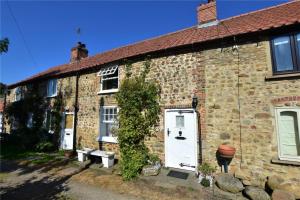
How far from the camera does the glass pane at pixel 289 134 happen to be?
254 inches

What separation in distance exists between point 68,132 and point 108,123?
3620 millimetres

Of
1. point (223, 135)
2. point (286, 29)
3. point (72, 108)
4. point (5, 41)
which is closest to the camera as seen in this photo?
point (286, 29)

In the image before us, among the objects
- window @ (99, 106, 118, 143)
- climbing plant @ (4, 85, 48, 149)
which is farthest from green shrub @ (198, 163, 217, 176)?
climbing plant @ (4, 85, 48, 149)

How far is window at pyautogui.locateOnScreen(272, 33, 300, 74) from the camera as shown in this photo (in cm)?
667

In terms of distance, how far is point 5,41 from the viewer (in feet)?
28.1

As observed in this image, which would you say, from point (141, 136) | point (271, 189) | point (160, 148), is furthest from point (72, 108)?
point (271, 189)

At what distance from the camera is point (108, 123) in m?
11.5

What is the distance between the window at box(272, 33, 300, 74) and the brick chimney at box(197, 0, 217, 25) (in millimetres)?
4668

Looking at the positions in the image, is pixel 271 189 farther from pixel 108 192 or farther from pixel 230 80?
pixel 108 192

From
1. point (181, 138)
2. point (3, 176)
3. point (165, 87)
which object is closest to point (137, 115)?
point (165, 87)

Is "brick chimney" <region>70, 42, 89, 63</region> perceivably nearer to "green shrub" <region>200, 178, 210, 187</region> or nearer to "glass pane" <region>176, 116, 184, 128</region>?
"glass pane" <region>176, 116, 184, 128</region>

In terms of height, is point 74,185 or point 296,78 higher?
point 296,78

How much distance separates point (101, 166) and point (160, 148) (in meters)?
2.98

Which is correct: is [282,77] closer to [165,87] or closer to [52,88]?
[165,87]
